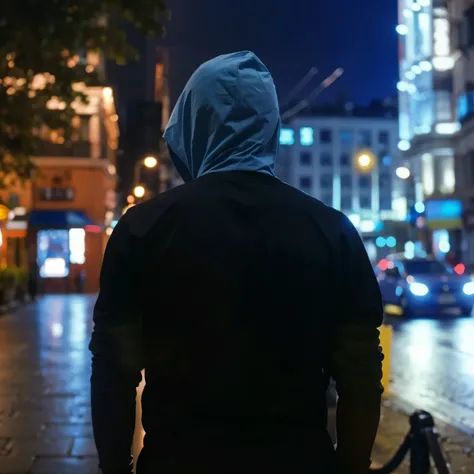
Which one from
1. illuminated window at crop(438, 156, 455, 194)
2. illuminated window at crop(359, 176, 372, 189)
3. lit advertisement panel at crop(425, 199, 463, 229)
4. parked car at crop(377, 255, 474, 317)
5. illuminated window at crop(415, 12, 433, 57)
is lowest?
parked car at crop(377, 255, 474, 317)

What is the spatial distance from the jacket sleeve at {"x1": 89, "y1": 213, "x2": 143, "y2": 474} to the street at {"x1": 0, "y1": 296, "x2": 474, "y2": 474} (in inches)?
150

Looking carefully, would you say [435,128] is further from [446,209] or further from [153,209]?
[153,209]

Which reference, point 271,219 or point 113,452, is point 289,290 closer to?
point 271,219

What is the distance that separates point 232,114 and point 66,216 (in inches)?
1330

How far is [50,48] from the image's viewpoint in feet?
25.5

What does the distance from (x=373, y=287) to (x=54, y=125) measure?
804cm

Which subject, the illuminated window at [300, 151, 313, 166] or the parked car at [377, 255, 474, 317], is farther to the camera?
the illuminated window at [300, 151, 313, 166]

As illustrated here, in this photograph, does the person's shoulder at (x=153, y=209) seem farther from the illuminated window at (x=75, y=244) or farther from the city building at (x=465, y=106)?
the city building at (x=465, y=106)

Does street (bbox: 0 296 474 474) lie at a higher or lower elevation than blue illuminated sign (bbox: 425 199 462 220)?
lower

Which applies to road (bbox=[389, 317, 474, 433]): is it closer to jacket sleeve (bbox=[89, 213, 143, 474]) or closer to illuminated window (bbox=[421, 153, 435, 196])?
jacket sleeve (bbox=[89, 213, 143, 474])

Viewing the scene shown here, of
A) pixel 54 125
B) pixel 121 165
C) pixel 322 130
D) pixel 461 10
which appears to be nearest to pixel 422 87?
pixel 461 10

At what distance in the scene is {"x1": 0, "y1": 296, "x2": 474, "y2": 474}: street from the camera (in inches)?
239

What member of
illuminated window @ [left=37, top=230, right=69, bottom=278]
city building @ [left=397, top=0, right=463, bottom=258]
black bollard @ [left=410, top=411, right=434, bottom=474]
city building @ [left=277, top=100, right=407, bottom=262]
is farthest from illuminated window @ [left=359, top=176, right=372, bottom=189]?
black bollard @ [left=410, top=411, right=434, bottom=474]


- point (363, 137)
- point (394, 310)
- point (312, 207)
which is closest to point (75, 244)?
point (394, 310)
